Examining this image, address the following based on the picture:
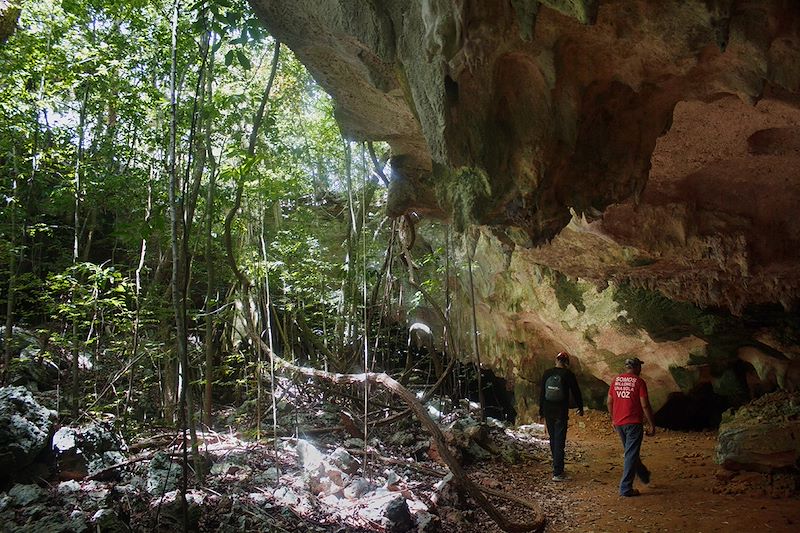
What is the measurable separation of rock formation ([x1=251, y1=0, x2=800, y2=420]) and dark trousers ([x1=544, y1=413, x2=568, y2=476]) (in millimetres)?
2203

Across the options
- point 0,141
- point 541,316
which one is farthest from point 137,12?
point 541,316

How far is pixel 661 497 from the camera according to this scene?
538 centimetres

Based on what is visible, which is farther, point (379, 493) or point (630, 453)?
point (379, 493)

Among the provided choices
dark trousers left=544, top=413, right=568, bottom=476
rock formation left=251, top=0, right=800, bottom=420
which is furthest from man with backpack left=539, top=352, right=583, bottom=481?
rock formation left=251, top=0, right=800, bottom=420

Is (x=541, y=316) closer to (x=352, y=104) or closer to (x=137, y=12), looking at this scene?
(x=352, y=104)

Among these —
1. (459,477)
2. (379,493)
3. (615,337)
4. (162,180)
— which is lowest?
(379,493)

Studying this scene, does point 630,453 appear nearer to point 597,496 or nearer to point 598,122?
point 597,496

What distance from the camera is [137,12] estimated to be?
676cm

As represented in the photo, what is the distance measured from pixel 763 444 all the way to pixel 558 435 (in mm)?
2067

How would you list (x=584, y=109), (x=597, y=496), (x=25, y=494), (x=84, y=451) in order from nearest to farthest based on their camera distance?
(x=584, y=109) < (x=25, y=494) < (x=597, y=496) < (x=84, y=451)

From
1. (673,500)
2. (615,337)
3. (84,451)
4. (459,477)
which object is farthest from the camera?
(615,337)

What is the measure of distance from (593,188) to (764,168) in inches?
87.8

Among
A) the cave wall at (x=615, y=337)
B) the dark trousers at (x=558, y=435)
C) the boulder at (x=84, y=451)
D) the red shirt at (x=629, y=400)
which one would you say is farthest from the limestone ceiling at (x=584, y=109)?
the boulder at (x=84, y=451)

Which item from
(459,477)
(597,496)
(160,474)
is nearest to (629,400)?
(597,496)
